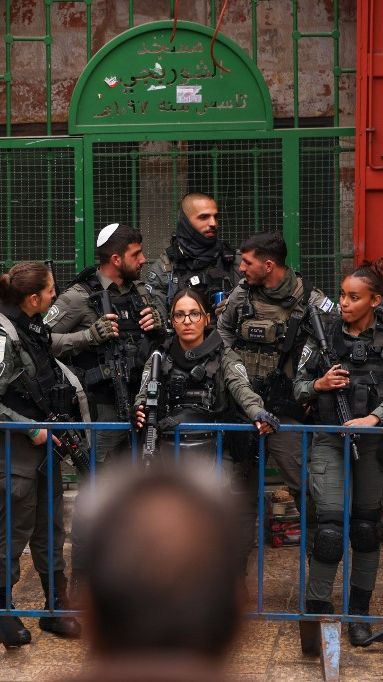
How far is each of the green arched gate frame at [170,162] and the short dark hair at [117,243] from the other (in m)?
1.01

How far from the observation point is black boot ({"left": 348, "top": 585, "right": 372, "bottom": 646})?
6.04 m

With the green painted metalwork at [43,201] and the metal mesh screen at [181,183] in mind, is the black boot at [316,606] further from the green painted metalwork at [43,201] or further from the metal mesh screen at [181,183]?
the green painted metalwork at [43,201]

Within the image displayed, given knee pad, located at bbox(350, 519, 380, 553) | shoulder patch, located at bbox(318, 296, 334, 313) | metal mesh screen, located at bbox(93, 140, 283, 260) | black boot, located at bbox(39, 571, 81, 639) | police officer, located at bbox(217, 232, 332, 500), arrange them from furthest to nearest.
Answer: metal mesh screen, located at bbox(93, 140, 283, 260)
police officer, located at bbox(217, 232, 332, 500)
shoulder patch, located at bbox(318, 296, 334, 313)
black boot, located at bbox(39, 571, 81, 639)
knee pad, located at bbox(350, 519, 380, 553)

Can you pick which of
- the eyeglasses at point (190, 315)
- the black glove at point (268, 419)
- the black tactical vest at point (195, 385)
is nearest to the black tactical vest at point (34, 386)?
the black tactical vest at point (195, 385)

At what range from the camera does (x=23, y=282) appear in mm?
6203

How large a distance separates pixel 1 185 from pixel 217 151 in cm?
144

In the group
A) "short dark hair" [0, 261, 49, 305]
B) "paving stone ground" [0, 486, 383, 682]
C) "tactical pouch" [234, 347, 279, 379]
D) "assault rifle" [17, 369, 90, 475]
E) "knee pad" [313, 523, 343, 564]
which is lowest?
"paving stone ground" [0, 486, 383, 682]

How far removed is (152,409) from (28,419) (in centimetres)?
62

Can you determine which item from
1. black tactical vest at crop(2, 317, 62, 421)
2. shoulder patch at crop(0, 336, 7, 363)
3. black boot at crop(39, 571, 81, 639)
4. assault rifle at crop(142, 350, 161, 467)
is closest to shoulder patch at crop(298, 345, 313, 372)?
assault rifle at crop(142, 350, 161, 467)

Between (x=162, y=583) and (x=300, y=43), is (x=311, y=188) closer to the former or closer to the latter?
(x=300, y=43)

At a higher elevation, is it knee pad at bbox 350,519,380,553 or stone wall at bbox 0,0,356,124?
stone wall at bbox 0,0,356,124

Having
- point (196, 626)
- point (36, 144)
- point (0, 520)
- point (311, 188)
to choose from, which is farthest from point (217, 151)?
point (196, 626)

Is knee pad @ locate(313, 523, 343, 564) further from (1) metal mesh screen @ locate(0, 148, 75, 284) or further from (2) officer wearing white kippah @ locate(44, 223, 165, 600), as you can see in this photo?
(1) metal mesh screen @ locate(0, 148, 75, 284)

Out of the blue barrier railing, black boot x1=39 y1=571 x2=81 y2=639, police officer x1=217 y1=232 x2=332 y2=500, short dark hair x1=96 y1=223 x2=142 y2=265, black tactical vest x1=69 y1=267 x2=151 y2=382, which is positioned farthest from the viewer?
short dark hair x1=96 y1=223 x2=142 y2=265
